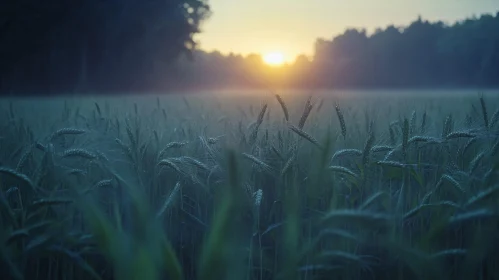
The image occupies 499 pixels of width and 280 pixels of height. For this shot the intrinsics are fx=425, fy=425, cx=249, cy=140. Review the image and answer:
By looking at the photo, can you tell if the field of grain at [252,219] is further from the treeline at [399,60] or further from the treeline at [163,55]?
the treeline at [399,60]

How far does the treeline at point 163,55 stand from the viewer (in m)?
11.8

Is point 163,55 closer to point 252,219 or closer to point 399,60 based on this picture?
point 399,60

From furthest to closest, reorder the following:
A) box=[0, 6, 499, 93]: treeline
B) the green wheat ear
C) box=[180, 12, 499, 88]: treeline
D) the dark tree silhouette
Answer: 1. box=[180, 12, 499, 88]: treeline
2. box=[0, 6, 499, 93]: treeline
3. the dark tree silhouette
4. the green wheat ear

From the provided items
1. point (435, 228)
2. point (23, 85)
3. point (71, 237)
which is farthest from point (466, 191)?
point (23, 85)

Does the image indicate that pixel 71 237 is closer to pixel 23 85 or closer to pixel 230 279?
pixel 230 279

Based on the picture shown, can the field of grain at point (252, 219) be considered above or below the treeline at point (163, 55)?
below

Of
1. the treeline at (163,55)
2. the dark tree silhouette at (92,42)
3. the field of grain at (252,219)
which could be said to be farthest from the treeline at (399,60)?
the field of grain at (252,219)

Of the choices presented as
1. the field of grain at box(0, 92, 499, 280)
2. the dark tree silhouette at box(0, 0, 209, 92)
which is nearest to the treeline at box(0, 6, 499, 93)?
the dark tree silhouette at box(0, 0, 209, 92)

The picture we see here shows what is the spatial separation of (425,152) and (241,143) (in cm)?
71

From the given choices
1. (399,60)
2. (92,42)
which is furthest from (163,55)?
(399,60)

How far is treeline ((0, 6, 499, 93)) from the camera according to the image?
11844 millimetres

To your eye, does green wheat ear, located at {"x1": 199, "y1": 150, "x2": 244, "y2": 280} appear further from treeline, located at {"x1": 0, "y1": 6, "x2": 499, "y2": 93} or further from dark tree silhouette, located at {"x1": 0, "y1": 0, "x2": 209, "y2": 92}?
dark tree silhouette, located at {"x1": 0, "y1": 0, "x2": 209, "y2": 92}

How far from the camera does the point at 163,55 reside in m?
15.7

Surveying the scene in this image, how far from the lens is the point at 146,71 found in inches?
619
